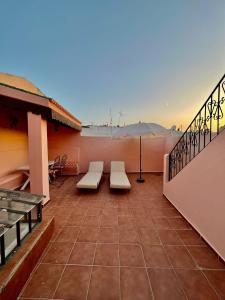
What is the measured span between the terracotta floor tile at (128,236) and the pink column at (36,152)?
2.44 metres

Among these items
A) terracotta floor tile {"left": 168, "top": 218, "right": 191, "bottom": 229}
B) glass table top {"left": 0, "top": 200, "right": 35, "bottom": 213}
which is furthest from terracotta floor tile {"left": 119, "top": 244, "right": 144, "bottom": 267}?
glass table top {"left": 0, "top": 200, "right": 35, "bottom": 213}

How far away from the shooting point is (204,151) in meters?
2.74

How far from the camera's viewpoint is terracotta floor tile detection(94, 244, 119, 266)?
2.19m

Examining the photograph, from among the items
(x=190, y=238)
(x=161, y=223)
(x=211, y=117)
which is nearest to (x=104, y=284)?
(x=190, y=238)

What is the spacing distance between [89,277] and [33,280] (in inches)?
26.6

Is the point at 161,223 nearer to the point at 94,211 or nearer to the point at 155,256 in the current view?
the point at 155,256

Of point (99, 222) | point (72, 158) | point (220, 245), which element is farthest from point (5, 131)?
point (220, 245)

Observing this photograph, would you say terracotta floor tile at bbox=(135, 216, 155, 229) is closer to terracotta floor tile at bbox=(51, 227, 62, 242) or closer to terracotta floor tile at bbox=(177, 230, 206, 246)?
terracotta floor tile at bbox=(177, 230, 206, 246)

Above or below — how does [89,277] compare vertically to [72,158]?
below

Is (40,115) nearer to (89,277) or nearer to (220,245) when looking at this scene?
(89,277)

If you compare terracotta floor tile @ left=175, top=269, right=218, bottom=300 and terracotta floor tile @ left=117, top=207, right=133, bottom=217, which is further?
terracotta floor tile @ left=117, top=207, right=133, bottom=217

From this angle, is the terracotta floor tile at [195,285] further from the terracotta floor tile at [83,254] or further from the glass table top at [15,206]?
the glass table top at [15,206]

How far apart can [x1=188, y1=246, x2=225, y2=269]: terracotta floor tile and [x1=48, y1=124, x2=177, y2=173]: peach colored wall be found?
608 cm

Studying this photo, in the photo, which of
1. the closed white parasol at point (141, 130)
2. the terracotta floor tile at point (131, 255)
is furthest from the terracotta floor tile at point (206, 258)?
the closed white parasol at point (141, 130)
